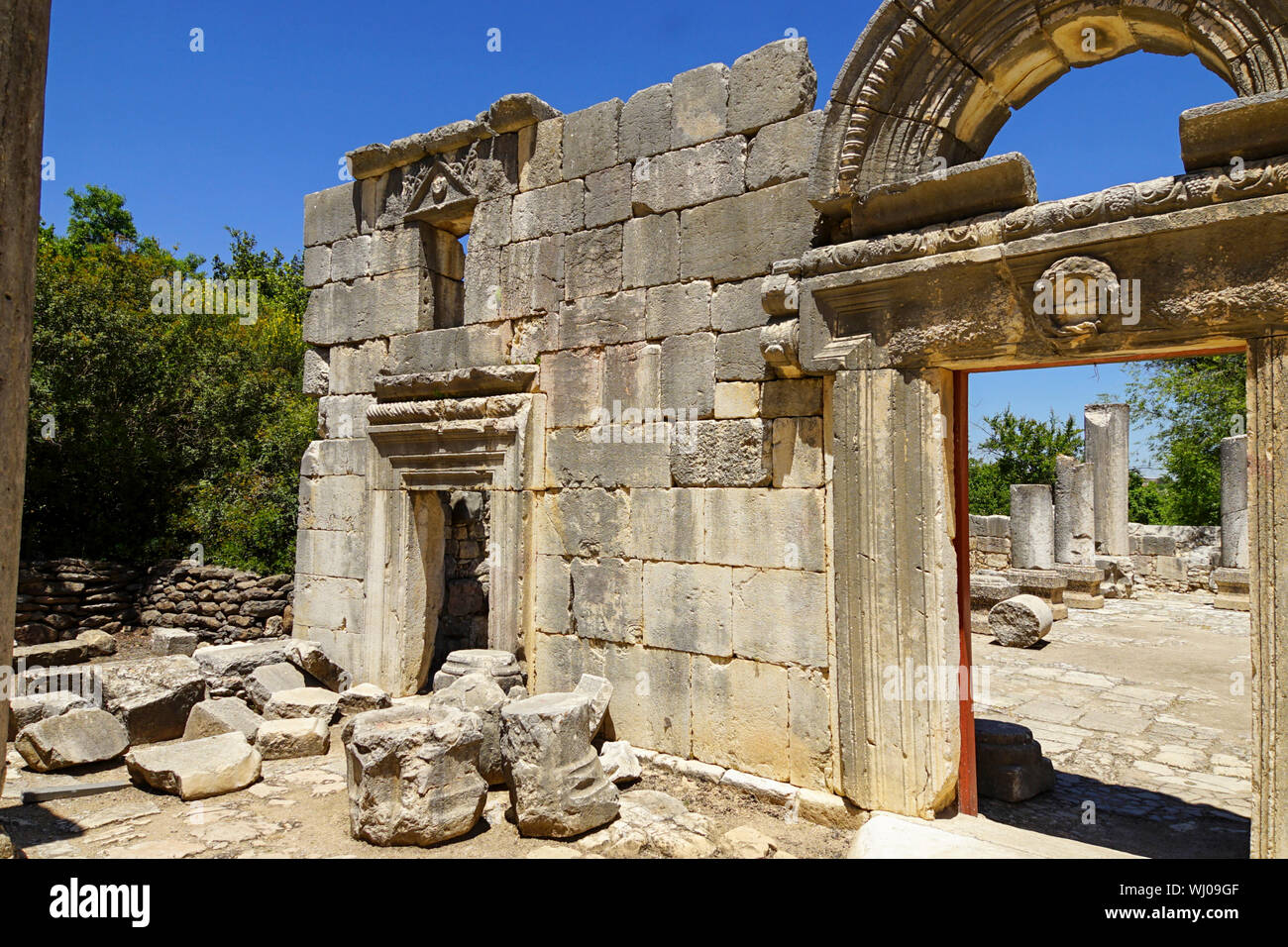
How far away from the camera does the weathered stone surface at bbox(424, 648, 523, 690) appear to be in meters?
6.02

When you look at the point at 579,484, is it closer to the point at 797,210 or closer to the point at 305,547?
the point at 797,210

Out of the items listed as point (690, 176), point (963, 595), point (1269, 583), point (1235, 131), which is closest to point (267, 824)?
point (963, 595)

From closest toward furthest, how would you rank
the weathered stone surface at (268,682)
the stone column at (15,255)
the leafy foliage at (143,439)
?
the stone column at (15,255)
the weathered stone surface at (268,682)
the leafy foliage at (143,439)

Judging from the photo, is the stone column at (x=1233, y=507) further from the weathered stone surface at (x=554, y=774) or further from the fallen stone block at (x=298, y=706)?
the fallen stone block at (x=298, y=706)

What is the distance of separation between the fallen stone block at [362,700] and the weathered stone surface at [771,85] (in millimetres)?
5346

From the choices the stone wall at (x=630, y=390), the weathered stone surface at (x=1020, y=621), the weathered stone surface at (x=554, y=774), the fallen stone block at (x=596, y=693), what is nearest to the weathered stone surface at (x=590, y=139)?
the stone wall at (x=630, y=390)

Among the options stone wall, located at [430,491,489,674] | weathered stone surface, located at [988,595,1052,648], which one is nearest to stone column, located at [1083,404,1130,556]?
weathered stone surface, located at [988,595,1052,648]

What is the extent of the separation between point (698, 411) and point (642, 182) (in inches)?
71.7

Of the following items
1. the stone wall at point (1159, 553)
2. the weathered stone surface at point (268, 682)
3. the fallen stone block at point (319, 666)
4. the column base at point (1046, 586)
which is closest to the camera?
the weathered stone surface at point (268, 682)

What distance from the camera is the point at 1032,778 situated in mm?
5258

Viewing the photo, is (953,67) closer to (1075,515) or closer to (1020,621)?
(1020,621)

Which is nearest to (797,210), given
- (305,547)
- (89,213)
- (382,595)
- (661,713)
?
(661,713)

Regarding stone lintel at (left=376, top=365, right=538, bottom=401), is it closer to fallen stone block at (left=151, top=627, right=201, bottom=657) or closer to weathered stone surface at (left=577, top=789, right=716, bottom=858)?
weathered stone surface at (left=577, top=789, right=716, bottom=858)

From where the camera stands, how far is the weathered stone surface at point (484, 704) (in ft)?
16.7
